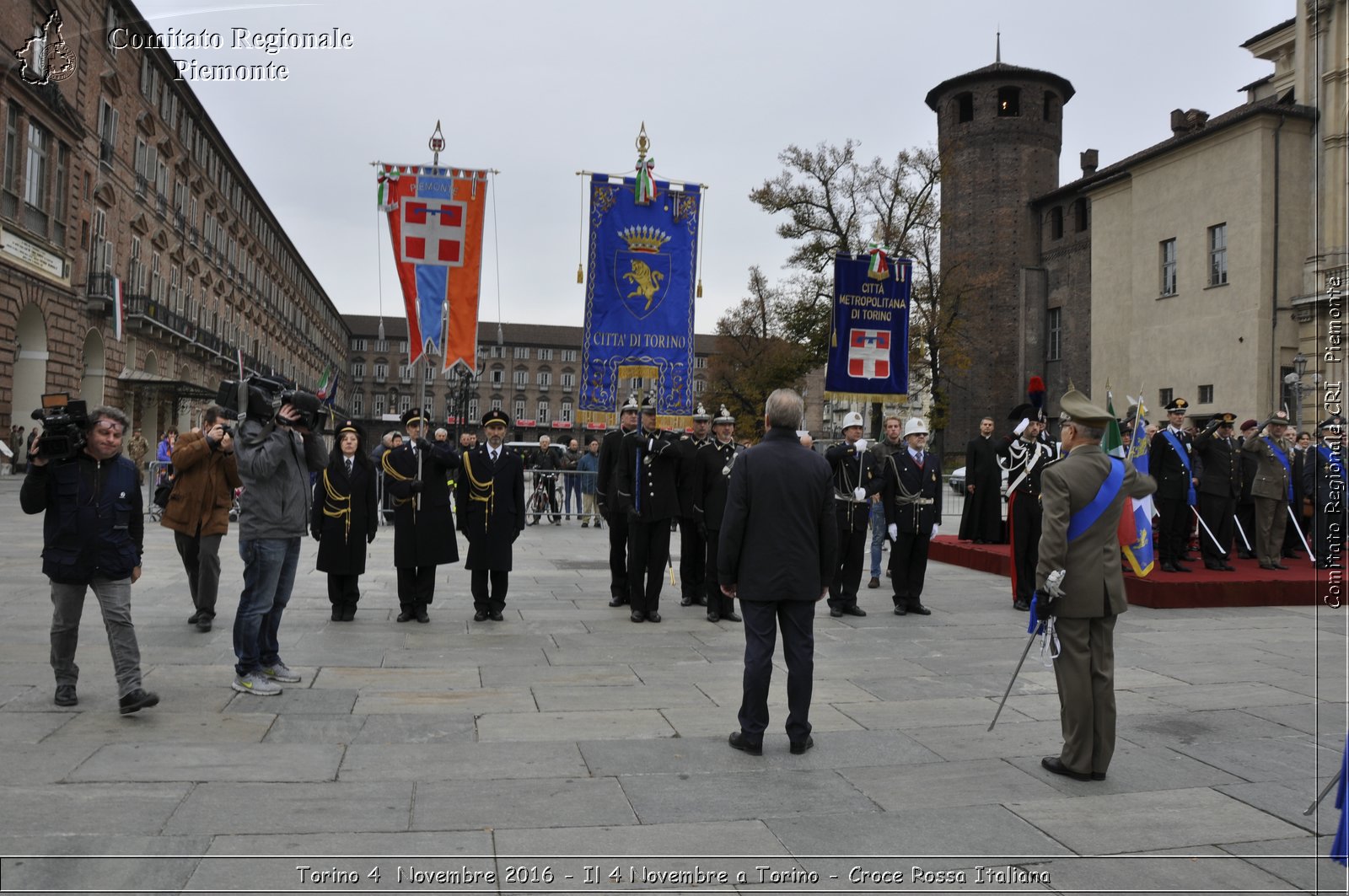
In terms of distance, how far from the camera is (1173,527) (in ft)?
38.3

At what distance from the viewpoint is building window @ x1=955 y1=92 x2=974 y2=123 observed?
4988 centimetres

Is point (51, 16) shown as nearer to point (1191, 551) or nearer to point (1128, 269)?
point (1191, 551)

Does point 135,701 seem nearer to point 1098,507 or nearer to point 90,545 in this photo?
point 90,545

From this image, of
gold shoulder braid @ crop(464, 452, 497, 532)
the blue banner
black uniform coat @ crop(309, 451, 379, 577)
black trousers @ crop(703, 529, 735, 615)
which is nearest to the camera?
black uniform coat @ crop(309, 451, 379, 577)

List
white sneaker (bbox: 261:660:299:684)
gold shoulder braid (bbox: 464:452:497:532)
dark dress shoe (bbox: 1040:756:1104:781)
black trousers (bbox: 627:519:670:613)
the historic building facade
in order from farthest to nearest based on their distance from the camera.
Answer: the historic building facade → black trousers (bbox: 627:519:670:613) → gold shoulder braid (bbox: 464:452:497:532) → white sneaker (bbox: 261:660:299:684) → dark dress shoe (bbox: 1040:756:1104:781)

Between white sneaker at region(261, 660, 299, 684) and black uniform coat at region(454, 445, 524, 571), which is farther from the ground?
black uniform coat at region(454, 445, 524, 571)

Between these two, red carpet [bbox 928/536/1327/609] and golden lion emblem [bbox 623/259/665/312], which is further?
golden lion emblem [bbox 623/259/665/312]

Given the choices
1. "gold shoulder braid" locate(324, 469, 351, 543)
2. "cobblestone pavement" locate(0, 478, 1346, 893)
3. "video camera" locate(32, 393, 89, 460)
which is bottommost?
"cobblestone pavement" locate(0, 478, 1346, 893)

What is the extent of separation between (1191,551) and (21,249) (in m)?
30.7

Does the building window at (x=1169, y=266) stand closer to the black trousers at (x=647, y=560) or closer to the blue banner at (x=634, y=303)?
the blue banner at (x=634, y=303)

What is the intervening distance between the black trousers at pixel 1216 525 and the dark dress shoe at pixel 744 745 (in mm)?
9287

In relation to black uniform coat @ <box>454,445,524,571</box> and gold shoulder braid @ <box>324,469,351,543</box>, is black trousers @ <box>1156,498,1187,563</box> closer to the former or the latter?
black uniform coat @ <box>454,445,524,571</box>

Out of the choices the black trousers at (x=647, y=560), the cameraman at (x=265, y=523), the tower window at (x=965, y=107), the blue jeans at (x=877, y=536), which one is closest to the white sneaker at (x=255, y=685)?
the cameraman at (x=265, y=523)

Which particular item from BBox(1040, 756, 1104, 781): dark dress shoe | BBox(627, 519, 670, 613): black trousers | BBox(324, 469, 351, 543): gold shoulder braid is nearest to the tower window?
BBox(627, 519, 670, 613): black trousers
